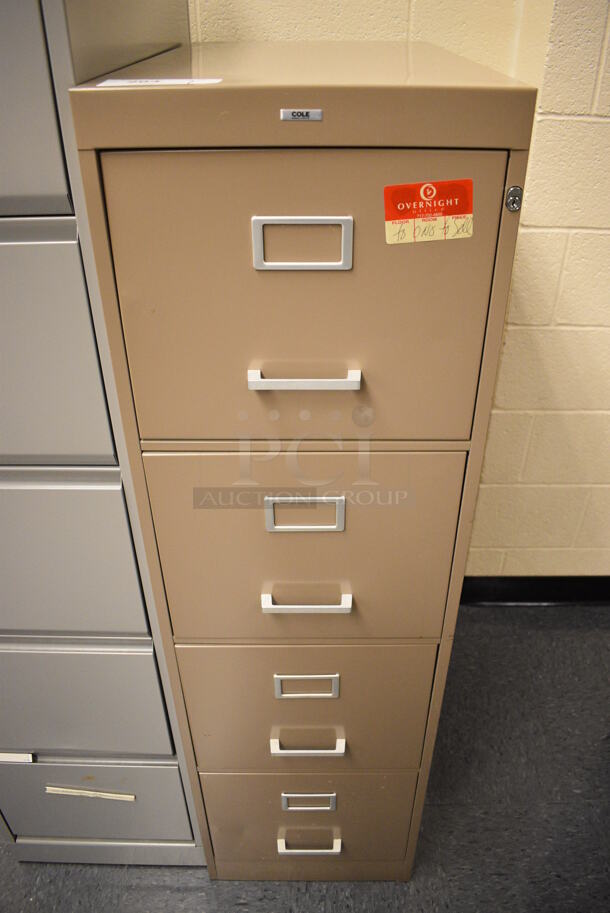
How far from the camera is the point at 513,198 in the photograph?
610 millimetres

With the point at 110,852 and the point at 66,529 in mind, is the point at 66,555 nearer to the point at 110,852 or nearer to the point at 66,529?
the point at 66,529

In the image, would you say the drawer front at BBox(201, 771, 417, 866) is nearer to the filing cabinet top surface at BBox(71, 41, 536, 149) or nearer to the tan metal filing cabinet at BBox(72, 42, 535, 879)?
the tan metal filing cabinet at BBox(72, 42, 535, 879)

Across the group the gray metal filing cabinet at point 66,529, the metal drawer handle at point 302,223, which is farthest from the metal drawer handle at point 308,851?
the metal drawer handle at point 302,223

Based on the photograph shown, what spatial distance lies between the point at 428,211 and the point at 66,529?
0.64 metres

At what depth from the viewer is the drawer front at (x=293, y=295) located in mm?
604

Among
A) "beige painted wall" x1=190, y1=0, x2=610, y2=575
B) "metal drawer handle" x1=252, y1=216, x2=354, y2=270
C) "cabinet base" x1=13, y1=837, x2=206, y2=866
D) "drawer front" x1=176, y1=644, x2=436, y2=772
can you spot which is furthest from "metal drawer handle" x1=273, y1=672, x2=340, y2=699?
"beige painted wall" x1=190, y1=0, x2=610, y2=575

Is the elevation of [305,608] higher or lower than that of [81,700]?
higher

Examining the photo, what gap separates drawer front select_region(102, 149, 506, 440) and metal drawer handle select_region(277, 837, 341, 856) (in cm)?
85

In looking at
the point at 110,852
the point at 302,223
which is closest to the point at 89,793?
the point at 110,852

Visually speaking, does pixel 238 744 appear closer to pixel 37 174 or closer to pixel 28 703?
pixel 28 703

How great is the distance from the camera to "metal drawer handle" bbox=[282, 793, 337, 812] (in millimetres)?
1055

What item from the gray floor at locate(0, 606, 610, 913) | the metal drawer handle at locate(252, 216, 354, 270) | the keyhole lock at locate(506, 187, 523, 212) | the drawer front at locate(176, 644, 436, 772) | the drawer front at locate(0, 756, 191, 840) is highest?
the keyhole lock at locate(506, 187, 523, 212)

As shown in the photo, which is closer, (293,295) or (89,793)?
(293,295)

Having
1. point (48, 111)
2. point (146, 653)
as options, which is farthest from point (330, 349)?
point (146, 653)
